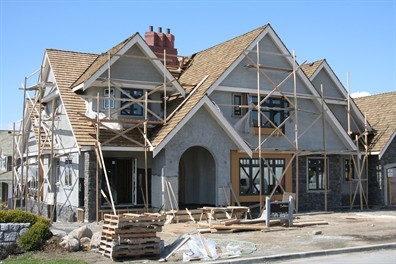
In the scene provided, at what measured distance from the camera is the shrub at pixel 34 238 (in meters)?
14.0

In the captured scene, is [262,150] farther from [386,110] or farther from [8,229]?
[8,229]

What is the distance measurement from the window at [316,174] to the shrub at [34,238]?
16218mm

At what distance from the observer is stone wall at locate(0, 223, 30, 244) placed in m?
14.1

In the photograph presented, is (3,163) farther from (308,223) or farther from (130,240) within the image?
(130,240)

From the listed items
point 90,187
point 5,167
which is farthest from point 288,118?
point 5,167

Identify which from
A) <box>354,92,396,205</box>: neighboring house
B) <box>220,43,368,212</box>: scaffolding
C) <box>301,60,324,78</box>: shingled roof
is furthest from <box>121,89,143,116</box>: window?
<box>354,92,396,205</box>: neighboring house

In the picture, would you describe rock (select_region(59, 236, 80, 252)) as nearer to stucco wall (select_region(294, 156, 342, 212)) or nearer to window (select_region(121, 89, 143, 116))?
window (select_region(121, 89, 143, 116))

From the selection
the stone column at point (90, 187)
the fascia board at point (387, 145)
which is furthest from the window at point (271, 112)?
the stone column at point (90, 187)

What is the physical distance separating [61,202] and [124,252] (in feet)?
42.0

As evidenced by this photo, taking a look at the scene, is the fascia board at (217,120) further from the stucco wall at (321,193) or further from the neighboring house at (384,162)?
the neighboring house at (384,162)

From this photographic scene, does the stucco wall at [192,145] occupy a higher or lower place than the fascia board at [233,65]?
lower

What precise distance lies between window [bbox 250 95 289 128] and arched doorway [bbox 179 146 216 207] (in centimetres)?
290

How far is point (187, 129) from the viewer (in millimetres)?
23016

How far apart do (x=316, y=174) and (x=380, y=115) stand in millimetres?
6805
